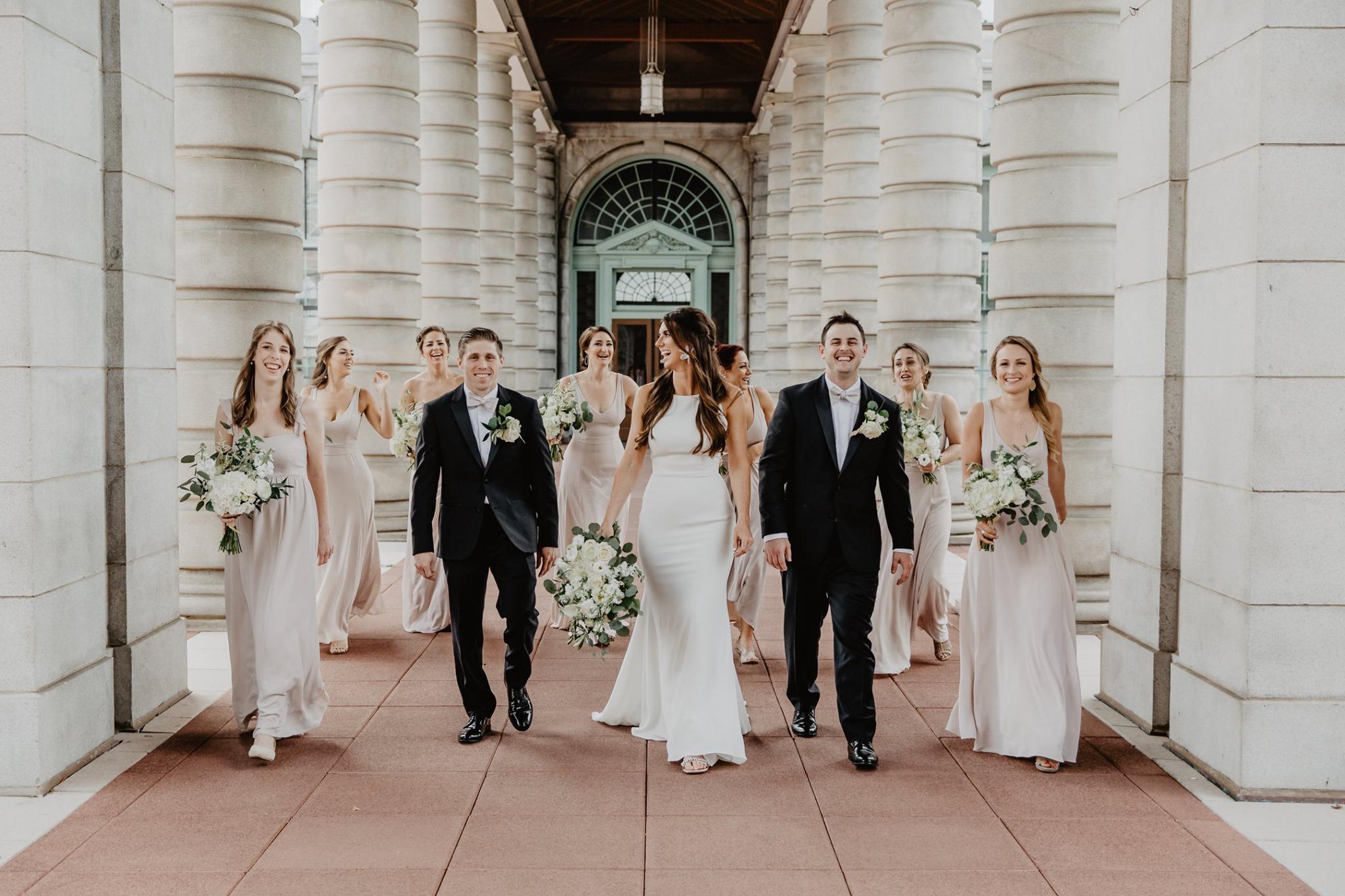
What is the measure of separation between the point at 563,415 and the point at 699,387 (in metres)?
3.61

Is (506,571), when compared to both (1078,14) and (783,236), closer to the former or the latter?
(1078,14)

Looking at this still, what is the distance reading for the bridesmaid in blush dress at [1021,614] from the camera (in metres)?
6.45

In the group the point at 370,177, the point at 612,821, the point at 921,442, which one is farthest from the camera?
the point at 370,177

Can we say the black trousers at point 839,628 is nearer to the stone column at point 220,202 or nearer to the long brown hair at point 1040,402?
the long brown hair at point 1040,402

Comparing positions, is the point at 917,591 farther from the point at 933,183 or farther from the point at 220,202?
the point at 933,183

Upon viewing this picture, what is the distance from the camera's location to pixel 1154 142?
6.98 m

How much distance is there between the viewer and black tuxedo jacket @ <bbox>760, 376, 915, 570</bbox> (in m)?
6.56

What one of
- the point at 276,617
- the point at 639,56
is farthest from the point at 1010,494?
the point at 639,56

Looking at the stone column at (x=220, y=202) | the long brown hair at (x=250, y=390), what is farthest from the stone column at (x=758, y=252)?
the long brown hair at (x=250, y=390)

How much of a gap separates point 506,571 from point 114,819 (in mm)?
2215

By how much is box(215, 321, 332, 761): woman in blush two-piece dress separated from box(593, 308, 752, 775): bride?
1.74 meters

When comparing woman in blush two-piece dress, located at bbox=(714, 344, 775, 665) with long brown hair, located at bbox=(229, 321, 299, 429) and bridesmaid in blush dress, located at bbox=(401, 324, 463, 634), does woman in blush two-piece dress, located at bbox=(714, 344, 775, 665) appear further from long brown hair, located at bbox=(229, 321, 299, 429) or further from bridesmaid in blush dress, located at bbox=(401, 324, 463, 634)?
long brown hair, located at bbox=(229, 321, 299, 429)

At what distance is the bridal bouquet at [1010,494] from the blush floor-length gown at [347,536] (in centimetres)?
484

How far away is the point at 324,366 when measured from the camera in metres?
9.70
